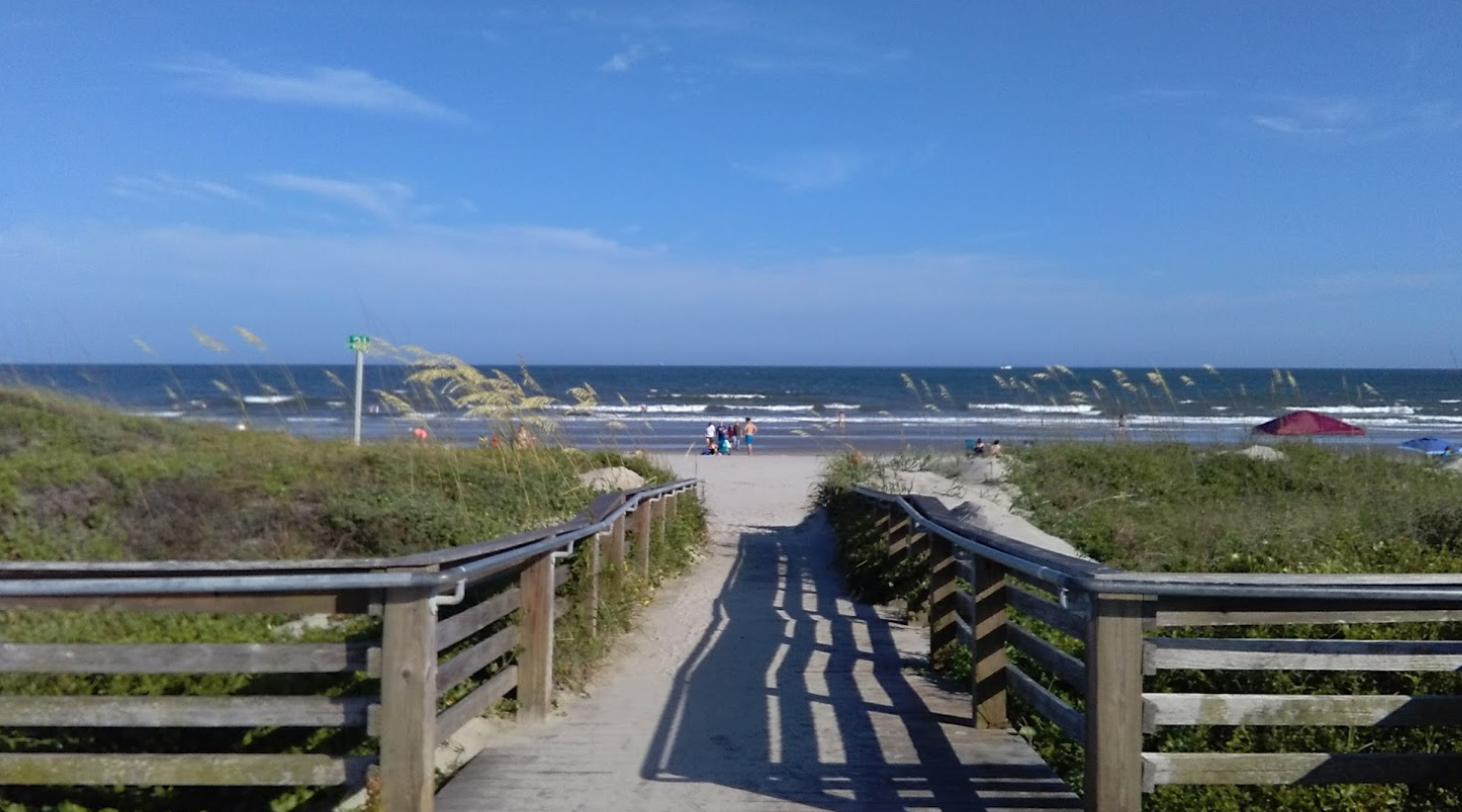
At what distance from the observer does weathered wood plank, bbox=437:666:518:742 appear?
14.0 feet

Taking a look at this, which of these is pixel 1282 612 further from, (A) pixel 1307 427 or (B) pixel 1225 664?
(A) pixel 1307 427

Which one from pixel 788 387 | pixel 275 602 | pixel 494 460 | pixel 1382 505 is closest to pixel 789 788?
pixel 275 602

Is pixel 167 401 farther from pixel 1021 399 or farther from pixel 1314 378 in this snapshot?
pixel 1314 378

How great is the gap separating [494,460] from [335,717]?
22.2 ft

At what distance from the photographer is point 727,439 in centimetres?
3219

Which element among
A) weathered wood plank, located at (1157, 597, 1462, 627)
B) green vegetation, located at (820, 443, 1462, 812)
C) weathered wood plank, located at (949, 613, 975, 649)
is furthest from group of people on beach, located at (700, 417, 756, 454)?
weathered wood plank, located at (1157, 597, 1462, 627)

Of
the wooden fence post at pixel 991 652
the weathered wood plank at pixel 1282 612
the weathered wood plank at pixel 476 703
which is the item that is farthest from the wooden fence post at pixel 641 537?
the weathered wood plank at pixel 1282 612

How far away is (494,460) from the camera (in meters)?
10.5

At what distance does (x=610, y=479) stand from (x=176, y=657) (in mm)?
7418

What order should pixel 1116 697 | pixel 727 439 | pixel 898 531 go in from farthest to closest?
pixel 727 439, pixel 898 531, pixel 1116 697

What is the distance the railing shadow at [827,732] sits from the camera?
14.6ft

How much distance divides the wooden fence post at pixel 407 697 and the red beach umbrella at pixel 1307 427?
57.5ft

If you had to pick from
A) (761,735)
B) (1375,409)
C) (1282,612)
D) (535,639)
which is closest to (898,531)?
(761,735)

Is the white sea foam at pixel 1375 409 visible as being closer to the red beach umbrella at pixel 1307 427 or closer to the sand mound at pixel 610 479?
the red beach umbrella at pixel 1307 427
